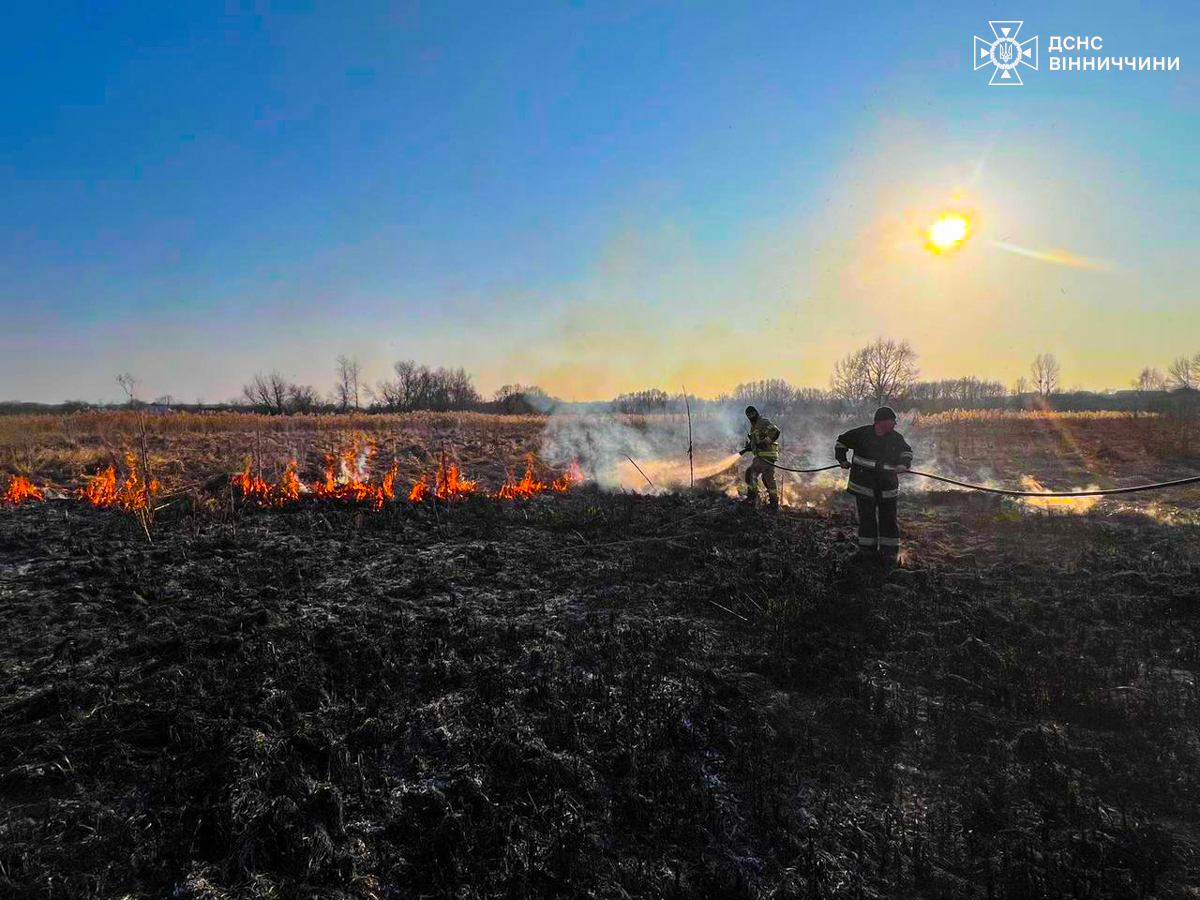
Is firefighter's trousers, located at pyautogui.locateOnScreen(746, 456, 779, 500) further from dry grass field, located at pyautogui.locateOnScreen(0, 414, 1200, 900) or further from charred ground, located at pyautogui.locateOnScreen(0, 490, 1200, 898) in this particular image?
charred ground, located at pyautogui.locateOnScreen(0, 490, 1200, 898)

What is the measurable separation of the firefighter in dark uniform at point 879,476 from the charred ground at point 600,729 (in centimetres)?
48

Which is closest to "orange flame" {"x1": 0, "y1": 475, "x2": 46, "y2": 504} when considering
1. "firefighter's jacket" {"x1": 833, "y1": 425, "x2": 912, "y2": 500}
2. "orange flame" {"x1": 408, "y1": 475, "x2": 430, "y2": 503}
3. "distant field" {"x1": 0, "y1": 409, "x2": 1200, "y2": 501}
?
"distant field" {"x1": 0, "y1": 409, "x2": 1200, "y2": 501}

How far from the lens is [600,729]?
4.02 metres

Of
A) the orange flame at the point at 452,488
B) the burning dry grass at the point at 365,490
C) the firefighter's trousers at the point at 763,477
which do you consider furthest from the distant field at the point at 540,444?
the firefighter's trousers at the point at 763,477

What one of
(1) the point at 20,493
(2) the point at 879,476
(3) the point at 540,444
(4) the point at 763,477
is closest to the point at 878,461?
(2) the point at 879,476

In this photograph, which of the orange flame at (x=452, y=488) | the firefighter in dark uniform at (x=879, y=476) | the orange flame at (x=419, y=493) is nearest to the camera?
the firefighter in dark uniform at (x=879, y=476)

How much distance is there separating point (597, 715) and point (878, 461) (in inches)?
194

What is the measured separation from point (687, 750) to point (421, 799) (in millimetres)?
1657

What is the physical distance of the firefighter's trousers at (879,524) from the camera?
725cm

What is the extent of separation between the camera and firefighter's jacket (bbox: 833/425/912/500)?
720 cm

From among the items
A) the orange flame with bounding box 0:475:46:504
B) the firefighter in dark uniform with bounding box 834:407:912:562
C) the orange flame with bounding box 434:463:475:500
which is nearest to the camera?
the firefighter in dark uniform with bounding box 834:407:912:562

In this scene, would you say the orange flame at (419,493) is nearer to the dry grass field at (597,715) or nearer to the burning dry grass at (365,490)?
the burning dry grass at (365,490)

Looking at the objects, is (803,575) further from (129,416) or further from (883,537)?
(129,416)

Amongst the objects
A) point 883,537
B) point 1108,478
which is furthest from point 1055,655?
point 1108,478
